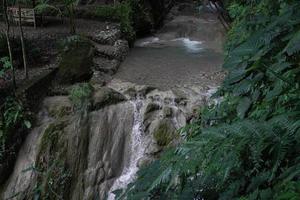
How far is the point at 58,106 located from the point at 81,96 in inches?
18.3

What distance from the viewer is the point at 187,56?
36.0ft

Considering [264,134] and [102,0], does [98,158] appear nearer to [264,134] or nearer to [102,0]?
[264,134]

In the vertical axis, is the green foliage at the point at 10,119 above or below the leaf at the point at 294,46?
below

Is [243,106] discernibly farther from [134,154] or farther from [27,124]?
[27,124]

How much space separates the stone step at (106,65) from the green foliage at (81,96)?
5.42ft

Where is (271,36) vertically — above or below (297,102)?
above

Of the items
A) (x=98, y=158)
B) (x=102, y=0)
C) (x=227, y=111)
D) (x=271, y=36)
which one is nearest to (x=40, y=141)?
(x=98, y=158)

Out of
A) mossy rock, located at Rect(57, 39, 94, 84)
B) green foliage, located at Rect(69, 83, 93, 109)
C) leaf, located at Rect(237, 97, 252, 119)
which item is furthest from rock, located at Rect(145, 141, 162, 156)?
leaf, located at Rect(237, 97, 252, 119)

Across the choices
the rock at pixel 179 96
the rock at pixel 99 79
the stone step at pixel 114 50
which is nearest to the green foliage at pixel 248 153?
the rock at pixel 179 96

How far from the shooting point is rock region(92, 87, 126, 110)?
7365 mm

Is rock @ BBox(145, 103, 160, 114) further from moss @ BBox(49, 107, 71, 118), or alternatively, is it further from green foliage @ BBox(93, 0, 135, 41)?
green foliage @ BBox(93, 0, 135, 41)

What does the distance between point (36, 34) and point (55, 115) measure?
439 centimetres

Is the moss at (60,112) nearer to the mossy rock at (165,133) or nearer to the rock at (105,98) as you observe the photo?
the rock at (105,98)

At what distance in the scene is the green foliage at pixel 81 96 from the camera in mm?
7284
